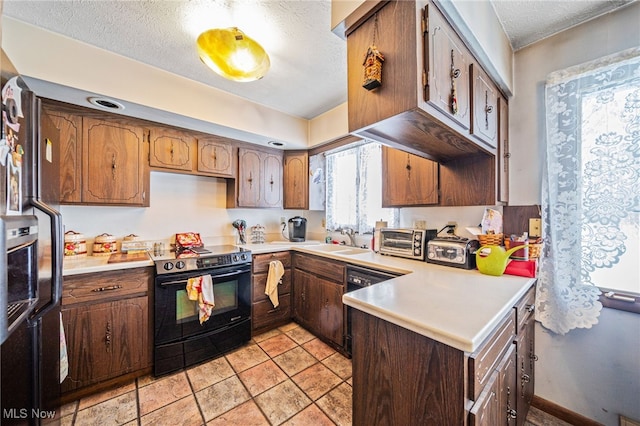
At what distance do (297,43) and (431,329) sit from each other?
190cm

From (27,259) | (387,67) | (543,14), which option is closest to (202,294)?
(27,259)

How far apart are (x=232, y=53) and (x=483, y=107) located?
5.10 ft

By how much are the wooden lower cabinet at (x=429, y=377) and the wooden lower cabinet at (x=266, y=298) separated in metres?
1.59

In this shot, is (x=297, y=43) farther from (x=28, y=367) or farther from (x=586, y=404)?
(x=586, y=404)

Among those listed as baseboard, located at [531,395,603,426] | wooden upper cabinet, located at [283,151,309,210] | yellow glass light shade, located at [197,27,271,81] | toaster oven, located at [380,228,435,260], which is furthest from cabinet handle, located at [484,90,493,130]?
wooden upper cabinet, located at [283,151,309,210]

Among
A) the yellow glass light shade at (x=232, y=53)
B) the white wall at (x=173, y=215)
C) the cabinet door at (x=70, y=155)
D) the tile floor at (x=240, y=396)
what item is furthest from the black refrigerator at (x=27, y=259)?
the white wall at (x=173, y=215)

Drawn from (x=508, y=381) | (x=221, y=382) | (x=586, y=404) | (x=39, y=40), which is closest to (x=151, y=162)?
(x=39, y=40)

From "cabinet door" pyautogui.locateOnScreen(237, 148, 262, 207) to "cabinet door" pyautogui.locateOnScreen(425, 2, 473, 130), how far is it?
2290 mm

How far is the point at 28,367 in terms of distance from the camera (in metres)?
0.87

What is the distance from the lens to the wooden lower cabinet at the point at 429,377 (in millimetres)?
820

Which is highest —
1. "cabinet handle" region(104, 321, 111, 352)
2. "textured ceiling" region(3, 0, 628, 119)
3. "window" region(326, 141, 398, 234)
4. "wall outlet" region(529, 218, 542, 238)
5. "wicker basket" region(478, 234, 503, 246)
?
"textured ceiling" region(3, 0, 628, 119)

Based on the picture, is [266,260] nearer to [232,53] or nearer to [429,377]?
[232,53]

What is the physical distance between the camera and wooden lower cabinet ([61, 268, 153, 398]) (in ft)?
5.39

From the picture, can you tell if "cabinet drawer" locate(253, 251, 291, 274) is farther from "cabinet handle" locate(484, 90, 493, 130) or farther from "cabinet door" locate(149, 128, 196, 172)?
"cabinet handle" locate(484, 90, 493, 130)
